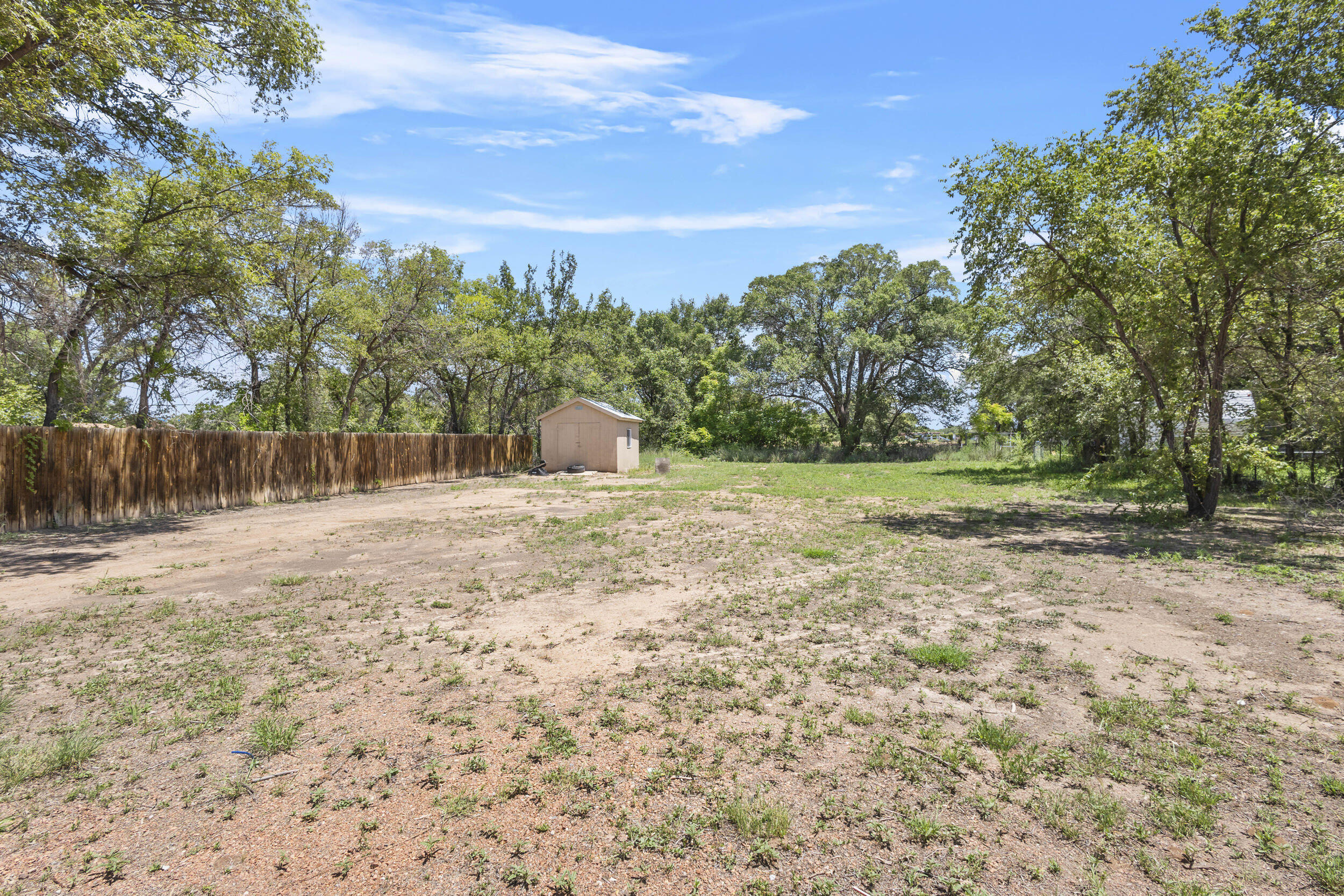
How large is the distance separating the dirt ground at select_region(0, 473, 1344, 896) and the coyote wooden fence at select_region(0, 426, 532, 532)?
3758mm

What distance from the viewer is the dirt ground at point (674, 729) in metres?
2.43

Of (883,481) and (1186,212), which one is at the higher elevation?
→ (1186,212)

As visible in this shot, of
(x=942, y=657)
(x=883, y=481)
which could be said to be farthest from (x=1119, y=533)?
(x=883, y=481)

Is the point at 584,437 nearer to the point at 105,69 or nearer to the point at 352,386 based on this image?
the point at 352,386

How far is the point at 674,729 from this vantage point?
3.45 metres

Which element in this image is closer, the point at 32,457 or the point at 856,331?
the point at 32,457

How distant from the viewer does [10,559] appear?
777cm

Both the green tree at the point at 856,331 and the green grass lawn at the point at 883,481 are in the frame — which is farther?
the green tree at the point at 856,331

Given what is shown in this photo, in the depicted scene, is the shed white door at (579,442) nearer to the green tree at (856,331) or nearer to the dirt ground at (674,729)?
the green tree at (856,331)

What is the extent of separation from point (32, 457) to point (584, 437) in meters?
16.3

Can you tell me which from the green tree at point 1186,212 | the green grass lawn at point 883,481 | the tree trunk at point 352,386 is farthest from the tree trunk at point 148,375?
the green tree at point 1186,212

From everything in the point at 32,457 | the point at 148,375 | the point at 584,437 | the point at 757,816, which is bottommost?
the point at 757,816

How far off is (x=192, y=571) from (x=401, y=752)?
233 inches

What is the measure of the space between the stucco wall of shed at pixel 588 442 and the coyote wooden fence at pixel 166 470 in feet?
22.0
